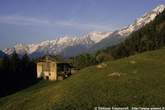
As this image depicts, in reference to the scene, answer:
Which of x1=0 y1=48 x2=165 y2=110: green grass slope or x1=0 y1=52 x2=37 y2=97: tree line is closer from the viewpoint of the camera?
x1=0 y1=48 x2=165 y2=110: green grass slope

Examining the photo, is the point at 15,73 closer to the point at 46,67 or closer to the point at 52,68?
the point at 46,67

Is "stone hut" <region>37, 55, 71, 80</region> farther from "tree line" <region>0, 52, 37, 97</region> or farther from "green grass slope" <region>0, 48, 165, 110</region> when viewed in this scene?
"green grass slope" <region>0, 48, 165, 110</region>

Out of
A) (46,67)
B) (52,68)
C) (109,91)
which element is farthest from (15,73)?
(109,91)

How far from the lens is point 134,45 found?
177125 mm

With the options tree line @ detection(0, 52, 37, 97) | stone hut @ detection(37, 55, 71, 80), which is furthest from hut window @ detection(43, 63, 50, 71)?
tree line @ detection(0, 52, 37, 97)

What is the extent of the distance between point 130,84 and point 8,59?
3786 inches

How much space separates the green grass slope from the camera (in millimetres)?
47125

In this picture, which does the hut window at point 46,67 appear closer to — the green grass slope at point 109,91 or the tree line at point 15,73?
the tree line at point 15,73

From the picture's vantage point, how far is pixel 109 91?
5412 centimetres

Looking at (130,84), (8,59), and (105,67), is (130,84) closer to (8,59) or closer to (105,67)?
(105,67)

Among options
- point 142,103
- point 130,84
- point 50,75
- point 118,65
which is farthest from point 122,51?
point 142,103

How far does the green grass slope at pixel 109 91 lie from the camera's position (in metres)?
47.1

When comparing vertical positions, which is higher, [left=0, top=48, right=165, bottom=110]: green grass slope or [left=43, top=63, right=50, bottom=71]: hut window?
[left=43, top=63, right=50, bottom=71]: hut window

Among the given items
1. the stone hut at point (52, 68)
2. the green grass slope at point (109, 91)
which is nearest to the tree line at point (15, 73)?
the stone hut at point (52, 68)
